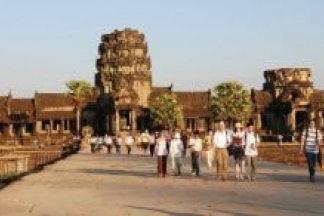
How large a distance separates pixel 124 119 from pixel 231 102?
14581mm

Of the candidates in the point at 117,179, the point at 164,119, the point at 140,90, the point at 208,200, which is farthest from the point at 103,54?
the point at 208,200

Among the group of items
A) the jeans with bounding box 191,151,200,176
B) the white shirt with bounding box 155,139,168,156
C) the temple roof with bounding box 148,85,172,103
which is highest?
the temple roof with bounding box 148,85,172,103

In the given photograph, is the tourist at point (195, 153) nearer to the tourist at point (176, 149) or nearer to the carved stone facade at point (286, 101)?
the tourist at point (176, 149)

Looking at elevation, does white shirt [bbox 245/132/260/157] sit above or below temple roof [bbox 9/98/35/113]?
below

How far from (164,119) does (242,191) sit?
83.6m

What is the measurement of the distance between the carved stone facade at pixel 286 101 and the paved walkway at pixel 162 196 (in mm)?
80077

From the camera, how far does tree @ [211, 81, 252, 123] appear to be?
105875 millimetres

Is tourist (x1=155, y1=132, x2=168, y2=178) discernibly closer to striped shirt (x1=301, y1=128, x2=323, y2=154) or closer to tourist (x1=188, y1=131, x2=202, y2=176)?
tourist (x1=188, y1=131, x2=202, y2=176)

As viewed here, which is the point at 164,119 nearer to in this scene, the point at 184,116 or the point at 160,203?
the point at 184,116

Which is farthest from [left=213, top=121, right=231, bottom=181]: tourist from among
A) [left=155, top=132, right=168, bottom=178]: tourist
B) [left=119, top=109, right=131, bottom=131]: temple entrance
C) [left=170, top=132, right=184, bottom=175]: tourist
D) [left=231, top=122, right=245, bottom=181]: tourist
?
[left=119, top=109, right=131, bottom=131]: temple entrance

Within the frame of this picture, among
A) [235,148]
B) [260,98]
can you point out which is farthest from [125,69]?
[235,148]

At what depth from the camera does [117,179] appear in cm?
2303

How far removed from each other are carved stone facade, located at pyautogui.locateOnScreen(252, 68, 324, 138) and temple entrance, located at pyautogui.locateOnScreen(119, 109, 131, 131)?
18.4 m

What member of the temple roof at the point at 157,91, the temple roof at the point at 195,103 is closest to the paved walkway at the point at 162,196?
the temple roof at the point at 195,103
